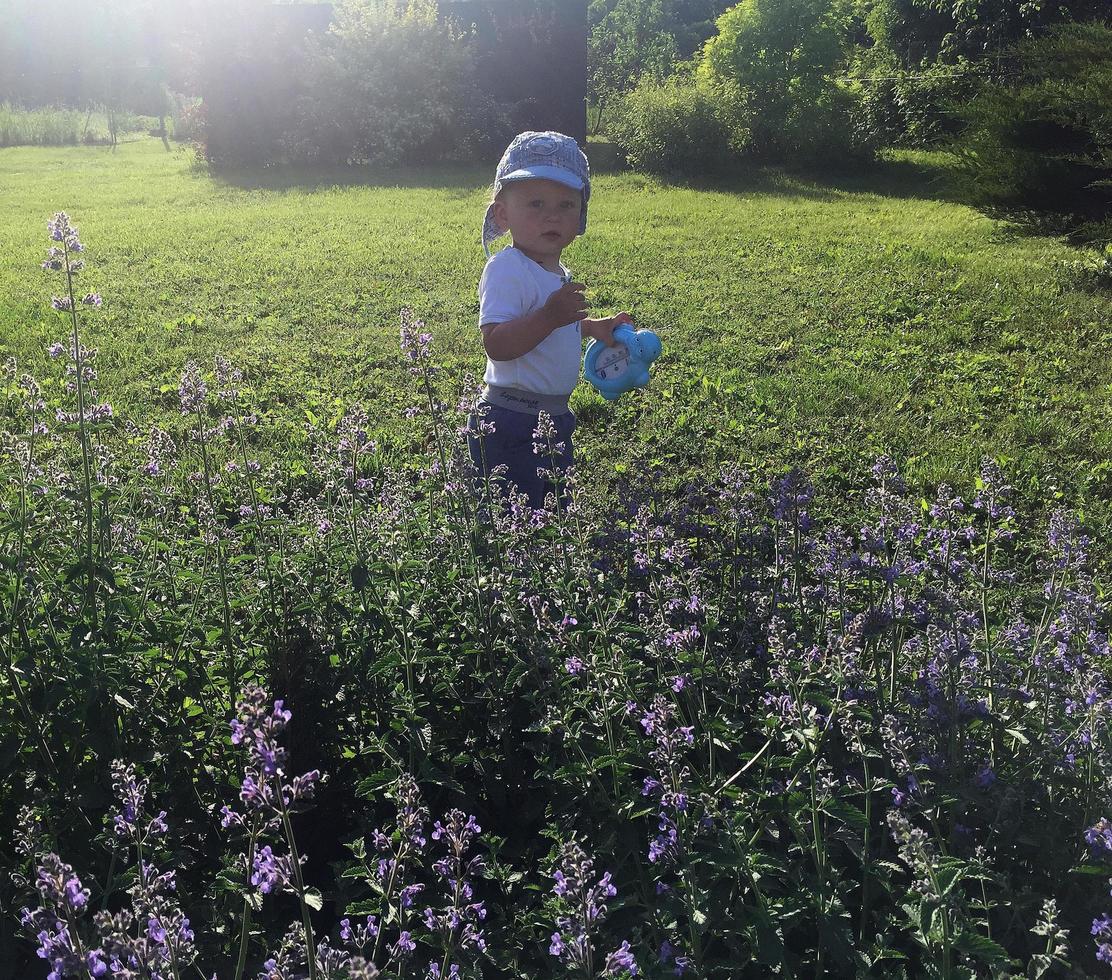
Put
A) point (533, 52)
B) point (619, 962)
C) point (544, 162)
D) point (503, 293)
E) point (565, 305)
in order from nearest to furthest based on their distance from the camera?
→ point (619, 962) → point (565, 305) → point (503, 293) → point (544, 162) → point (533, 52)

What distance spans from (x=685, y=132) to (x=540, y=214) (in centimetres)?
1822

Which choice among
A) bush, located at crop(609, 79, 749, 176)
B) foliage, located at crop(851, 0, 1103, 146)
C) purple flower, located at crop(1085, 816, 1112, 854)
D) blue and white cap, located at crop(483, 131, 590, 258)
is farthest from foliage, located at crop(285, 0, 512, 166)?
purple flower, located at crop(1085, 816, 1112, 854)

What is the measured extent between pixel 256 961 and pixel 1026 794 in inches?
78.7

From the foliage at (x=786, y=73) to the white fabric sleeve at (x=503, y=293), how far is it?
2008 cm

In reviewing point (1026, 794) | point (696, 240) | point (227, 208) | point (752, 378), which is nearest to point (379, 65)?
point (227, 208)

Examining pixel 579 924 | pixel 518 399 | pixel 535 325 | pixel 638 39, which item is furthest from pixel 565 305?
pixel 638 39

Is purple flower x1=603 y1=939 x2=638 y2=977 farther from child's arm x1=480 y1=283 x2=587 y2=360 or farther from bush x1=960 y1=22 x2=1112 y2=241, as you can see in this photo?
bush x1=960 y1=22 x2=1112 y2=241

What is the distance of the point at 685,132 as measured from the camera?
21.0m

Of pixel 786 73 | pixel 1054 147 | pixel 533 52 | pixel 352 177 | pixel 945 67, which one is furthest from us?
pixel 533 52

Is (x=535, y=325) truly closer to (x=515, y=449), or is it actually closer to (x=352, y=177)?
(x=515, y=449)

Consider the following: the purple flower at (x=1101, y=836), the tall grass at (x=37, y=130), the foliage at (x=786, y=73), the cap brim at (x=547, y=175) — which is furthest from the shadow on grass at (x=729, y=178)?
the purple flower at (x=1101, y=836)

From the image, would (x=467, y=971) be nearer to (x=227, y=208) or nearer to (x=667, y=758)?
(x=667, y=758)

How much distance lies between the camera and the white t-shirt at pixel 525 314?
409 cm

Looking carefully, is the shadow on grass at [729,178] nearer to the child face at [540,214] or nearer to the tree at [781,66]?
the tree at [781,66]
